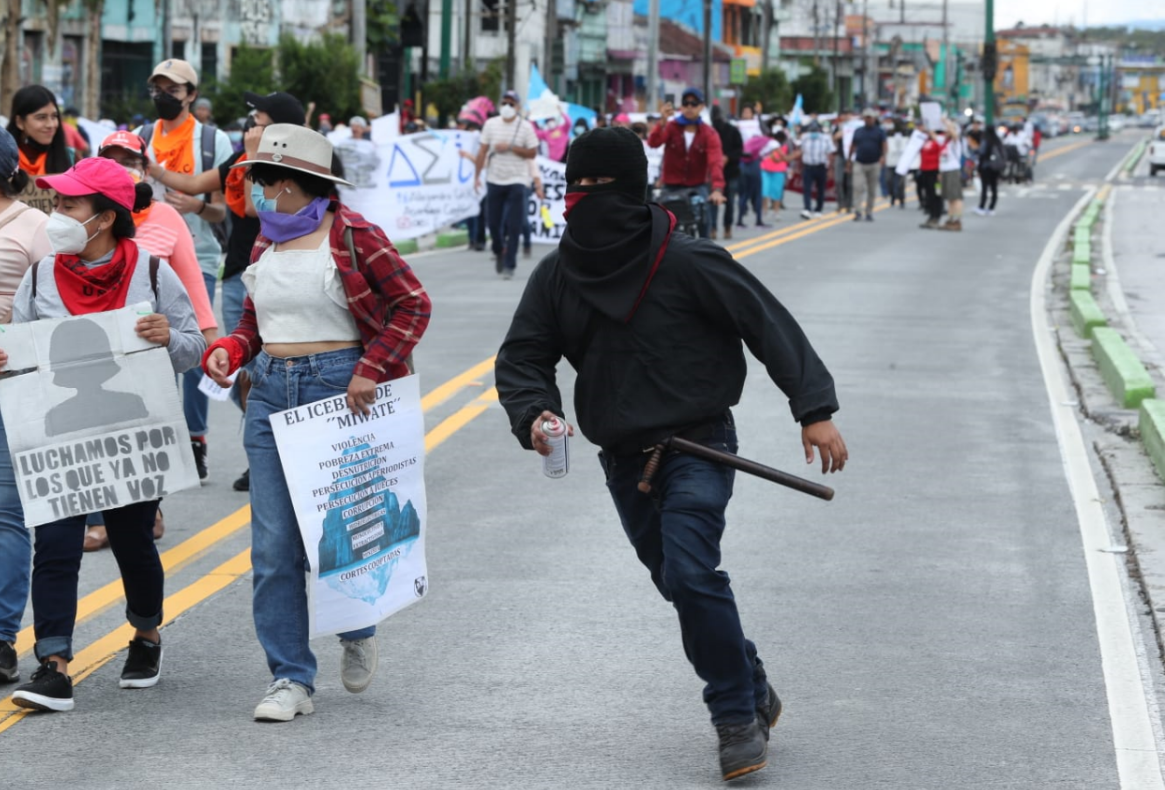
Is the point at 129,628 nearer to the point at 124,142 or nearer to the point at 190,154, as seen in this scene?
the point at 124,142

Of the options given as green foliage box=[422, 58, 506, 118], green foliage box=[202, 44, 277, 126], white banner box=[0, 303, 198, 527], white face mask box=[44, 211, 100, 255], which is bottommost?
white banner box=[0, 303, 198, 527]

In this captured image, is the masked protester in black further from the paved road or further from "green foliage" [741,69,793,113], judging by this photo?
"green foliage" [741,69,793,113]

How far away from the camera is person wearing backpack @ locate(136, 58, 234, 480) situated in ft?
28.5

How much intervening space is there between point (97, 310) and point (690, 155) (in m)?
16.5

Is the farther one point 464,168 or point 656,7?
point 656,7

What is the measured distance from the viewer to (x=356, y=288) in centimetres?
558

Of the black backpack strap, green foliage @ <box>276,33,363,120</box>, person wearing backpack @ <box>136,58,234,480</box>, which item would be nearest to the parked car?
green foliage @ <box>276,33,363,120</box>

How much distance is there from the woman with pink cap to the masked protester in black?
136cm

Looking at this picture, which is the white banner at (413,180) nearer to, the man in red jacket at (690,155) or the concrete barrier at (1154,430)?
the man in red jacket at (690,155)

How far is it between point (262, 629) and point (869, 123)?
2798cm

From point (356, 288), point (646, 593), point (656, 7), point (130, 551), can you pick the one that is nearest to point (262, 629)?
point (130, 551)

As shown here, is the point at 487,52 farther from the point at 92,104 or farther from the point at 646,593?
the point at 646,593

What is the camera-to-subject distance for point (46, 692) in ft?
18.5

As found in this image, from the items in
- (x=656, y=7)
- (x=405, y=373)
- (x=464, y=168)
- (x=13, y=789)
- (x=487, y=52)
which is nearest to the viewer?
(x=13, y=789)
